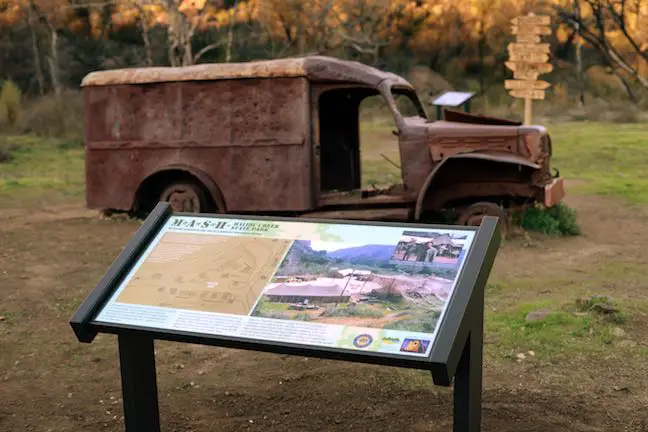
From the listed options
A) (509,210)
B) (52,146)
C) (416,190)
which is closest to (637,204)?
(509,210)

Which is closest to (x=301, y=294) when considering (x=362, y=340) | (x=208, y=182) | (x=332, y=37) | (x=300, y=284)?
(x=300, y=284)

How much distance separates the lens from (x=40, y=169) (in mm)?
14984

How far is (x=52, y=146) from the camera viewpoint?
17.9 metres

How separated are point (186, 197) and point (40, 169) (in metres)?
7.05

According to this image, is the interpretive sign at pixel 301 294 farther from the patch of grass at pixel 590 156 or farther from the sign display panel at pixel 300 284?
the patch of grass at pixel 590 156

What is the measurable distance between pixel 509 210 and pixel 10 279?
15.4ft

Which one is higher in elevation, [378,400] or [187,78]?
[187,78]

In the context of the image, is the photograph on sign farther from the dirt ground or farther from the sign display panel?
the sign display panel

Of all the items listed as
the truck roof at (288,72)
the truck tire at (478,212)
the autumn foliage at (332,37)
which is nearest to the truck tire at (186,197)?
the truck roof at (288,72)

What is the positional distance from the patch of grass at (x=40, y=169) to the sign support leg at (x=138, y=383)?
9.00m

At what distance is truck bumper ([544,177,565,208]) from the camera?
805cm

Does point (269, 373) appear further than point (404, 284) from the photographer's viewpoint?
Yes

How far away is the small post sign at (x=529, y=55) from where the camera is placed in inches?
492

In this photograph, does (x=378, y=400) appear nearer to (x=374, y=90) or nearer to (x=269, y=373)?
(x=269, y=373)
